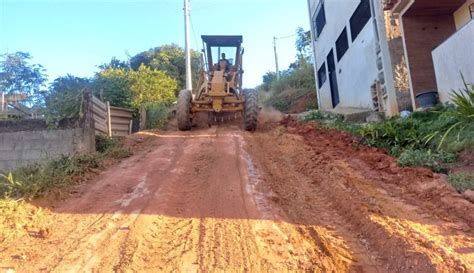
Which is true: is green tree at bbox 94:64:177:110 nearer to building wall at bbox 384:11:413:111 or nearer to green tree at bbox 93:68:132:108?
green tree at bbox 93:68:132:108

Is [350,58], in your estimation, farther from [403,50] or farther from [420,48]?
[420,48]

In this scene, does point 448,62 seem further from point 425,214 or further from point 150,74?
point 150,74

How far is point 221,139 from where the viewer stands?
10.5 m

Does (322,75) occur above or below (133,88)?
above

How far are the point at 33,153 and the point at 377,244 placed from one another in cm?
792

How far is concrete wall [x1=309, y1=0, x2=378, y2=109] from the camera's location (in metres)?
13.2

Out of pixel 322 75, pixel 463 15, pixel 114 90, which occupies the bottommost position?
pixel 114 90

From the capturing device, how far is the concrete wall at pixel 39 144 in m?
9.10

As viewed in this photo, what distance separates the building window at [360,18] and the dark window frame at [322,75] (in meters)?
5.47

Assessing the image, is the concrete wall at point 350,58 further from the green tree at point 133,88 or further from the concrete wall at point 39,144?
the concrete wall at point 39,144

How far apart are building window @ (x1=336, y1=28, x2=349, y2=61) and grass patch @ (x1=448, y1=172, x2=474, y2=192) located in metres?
11.7

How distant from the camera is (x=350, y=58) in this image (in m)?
15.5

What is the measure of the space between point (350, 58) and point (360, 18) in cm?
169

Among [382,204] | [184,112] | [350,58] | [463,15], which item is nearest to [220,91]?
[184,112]
